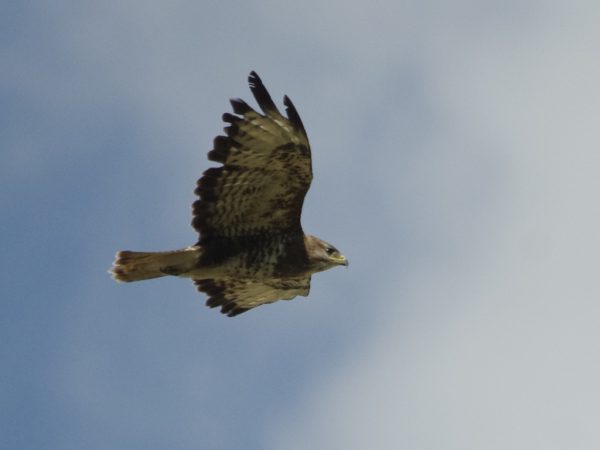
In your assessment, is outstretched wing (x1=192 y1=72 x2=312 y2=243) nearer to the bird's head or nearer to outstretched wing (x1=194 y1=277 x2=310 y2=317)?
the bird's head

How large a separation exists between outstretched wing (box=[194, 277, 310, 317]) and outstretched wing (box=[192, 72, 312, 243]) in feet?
4.01

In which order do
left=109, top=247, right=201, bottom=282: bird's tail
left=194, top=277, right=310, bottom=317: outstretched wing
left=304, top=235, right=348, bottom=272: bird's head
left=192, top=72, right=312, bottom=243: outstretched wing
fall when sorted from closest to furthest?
1. left=192, top=72, right=312, bottom=243: outstretched wing
2. left=109, top=247, right=201, bottom=282: bird's tail
3. left=304, top=235, right=348, bottom=272: bird's head
4. left=194, top=277, right=310, bottom=317: outstretched wing

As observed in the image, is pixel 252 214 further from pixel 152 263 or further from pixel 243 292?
pixel 243 292

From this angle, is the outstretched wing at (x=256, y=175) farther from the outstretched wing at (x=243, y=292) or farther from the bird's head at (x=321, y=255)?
the outstretched wing at (x=243, y=292)

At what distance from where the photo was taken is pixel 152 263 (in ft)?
45.0

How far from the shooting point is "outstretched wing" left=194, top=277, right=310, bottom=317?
15.1 metres

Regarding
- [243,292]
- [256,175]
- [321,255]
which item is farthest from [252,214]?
[243,292]

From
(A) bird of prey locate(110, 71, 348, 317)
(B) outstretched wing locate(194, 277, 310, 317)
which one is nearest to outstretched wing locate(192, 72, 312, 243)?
(A) bird of prey locate(110, 71, 348, 317)

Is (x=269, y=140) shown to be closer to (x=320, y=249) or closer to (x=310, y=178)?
(x=310, y=178)

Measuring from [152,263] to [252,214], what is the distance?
1.21 m

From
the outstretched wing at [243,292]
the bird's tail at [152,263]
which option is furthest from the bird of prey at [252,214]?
the outstretched wing at [243,292]

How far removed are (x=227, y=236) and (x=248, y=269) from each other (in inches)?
16.9

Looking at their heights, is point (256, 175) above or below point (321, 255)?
above

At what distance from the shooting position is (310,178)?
13.6 meters
